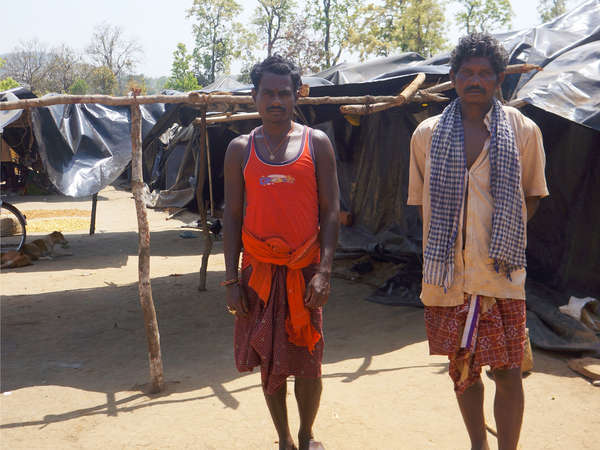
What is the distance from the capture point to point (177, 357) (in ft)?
15.0

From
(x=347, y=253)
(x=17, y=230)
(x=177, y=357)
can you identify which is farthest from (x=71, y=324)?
(x=17, y=230)

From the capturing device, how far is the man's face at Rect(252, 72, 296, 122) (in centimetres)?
246

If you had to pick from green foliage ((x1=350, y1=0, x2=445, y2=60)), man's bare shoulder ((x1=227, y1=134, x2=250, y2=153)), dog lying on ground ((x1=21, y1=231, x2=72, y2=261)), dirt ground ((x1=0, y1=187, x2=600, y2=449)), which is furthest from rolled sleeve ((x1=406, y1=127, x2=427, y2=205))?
green foliage ((x1=350, y1=0, x2=445, y2=60))

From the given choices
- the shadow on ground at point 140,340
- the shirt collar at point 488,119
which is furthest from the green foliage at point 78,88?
the shirt collar at point 488,119

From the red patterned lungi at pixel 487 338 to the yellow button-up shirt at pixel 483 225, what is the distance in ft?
0.17

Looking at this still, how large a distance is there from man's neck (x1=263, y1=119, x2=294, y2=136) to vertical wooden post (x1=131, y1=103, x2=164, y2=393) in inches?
60.3

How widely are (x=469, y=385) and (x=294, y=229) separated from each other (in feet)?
3.11

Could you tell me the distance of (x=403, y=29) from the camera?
27688 millimetres

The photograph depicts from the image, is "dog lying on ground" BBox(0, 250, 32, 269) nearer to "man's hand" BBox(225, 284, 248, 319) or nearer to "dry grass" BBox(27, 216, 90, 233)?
"dry grass" BBox(27, 216, 90, 233)

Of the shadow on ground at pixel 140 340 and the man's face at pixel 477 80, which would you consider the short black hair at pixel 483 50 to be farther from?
the shadow on ground at pixel 140 340

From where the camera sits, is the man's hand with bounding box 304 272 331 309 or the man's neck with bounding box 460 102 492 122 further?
the man's hand with bounding box 304 272 331 309

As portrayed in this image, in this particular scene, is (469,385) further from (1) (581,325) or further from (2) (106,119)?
(2) (106,119)

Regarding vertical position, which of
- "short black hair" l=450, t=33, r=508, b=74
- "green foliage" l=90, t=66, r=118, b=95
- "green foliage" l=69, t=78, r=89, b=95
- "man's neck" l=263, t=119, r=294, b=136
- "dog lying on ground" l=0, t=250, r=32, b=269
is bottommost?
"dog lying on ground" l=0, t=250, r=32, b=269

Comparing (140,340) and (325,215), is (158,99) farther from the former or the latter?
(140,340)
